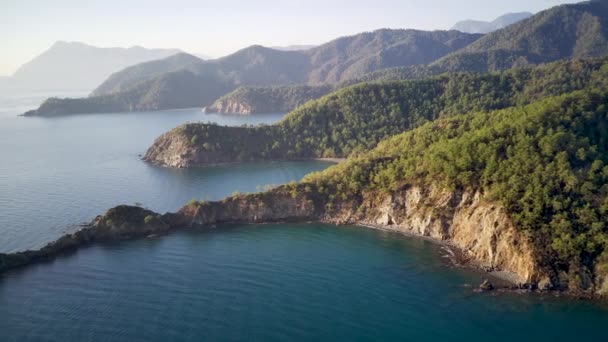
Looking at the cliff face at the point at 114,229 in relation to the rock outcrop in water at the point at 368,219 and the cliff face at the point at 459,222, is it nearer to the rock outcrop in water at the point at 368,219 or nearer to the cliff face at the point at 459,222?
the rock outcrop in water at the point at 368,219

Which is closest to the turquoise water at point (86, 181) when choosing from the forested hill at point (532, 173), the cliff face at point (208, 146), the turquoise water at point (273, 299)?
the cliff face at point (208, 146)

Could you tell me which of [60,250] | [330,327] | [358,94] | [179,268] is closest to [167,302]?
[179,268]

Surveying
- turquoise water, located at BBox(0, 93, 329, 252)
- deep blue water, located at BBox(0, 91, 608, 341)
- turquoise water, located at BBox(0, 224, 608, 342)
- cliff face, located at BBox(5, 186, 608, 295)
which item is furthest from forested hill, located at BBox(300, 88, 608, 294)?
turquoise water, located at BBox(0, 93, 329, 252)

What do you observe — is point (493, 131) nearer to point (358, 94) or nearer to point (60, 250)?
point (60, 250)

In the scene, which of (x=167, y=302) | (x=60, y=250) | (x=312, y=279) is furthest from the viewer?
(x=60, y=250)

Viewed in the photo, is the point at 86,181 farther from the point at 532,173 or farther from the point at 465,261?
the point at 532,173

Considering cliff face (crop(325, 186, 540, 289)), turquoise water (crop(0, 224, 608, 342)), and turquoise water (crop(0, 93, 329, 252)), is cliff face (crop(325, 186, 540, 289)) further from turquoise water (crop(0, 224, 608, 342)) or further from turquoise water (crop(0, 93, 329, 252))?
turquoise water (crop(0, 93, 329, 252))

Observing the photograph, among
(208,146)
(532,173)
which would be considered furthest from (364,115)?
(532,173)
